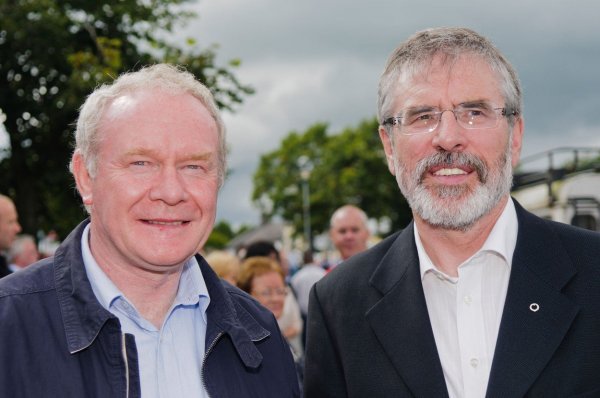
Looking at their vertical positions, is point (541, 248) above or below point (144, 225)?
below

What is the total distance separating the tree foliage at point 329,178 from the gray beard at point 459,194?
5347 cm

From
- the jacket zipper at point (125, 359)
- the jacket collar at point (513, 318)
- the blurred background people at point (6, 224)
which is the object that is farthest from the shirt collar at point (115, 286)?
the blurred background people at point (6, 224)

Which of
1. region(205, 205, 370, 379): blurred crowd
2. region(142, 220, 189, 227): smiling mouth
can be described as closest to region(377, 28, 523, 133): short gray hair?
region(142, 220, 189, 227): smiling mouth

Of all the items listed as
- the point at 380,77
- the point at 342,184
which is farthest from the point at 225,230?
the point at 380,77

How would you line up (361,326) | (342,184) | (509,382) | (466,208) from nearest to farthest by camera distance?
1. (509,382)
2. (466,208)
3. (361,326)
4. (342,184)

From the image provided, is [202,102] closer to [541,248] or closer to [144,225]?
[144,225]

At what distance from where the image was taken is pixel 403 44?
3.12 m

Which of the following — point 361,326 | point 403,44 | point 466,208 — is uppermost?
point 403,44

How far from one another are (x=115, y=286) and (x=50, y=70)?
1740 cm

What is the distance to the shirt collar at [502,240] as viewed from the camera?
9.54 feet

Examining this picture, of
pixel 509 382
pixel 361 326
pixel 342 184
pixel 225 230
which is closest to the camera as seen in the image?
pixel 509 382

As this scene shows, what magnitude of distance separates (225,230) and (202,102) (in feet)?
486

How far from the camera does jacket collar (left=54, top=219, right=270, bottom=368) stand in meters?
2.51

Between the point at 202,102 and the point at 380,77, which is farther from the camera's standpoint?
the point at 380,77
